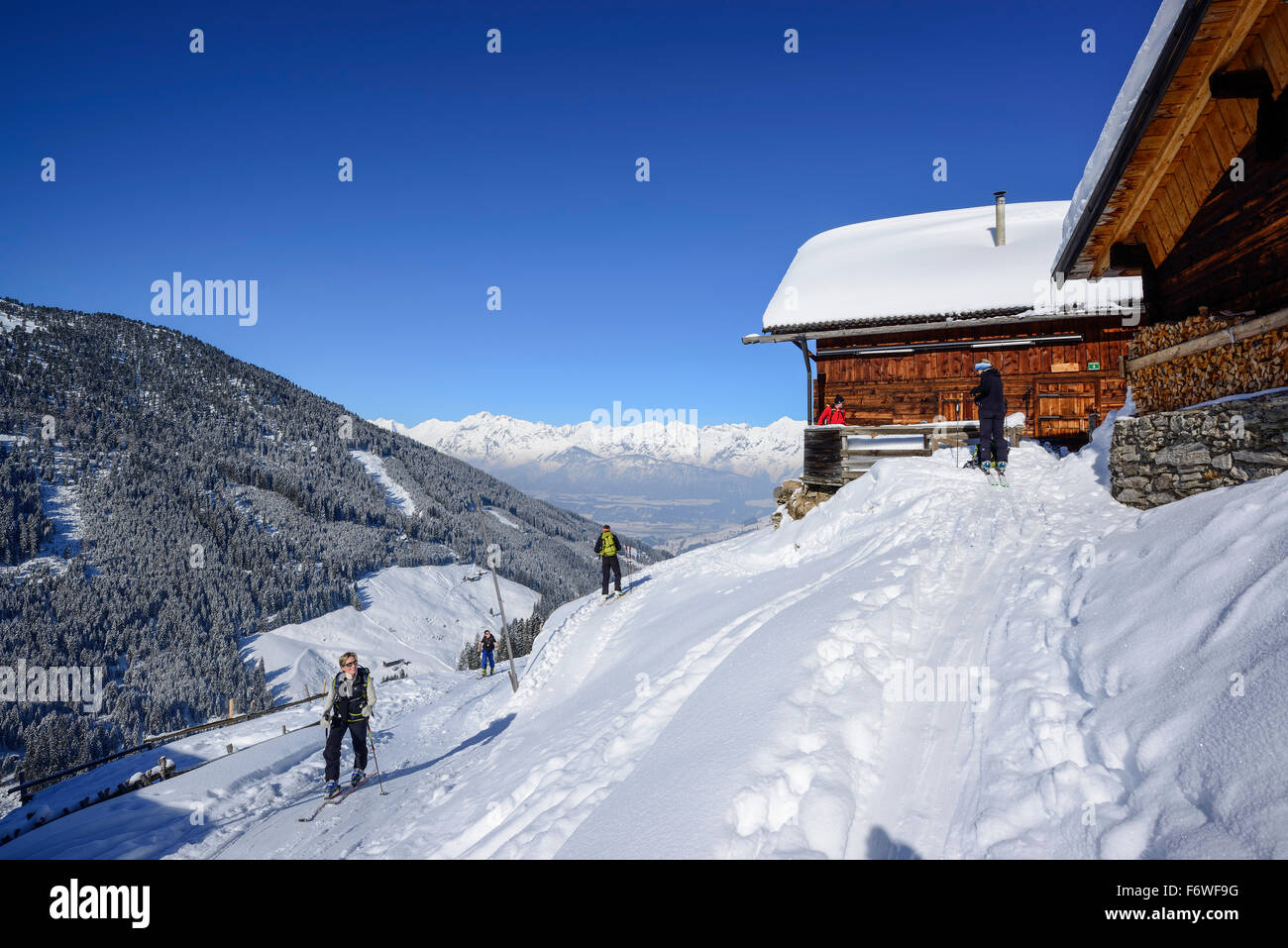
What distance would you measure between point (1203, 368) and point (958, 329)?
1062 centimetres

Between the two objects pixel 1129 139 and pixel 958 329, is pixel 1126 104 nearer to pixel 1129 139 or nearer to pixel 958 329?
pixel 1129 139

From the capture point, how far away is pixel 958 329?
16797mm

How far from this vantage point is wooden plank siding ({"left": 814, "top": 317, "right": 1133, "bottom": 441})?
16078mm

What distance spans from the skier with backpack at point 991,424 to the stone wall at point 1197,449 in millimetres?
3113

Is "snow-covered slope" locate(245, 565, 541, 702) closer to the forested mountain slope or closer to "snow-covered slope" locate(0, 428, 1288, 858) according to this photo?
the forested mountain slope

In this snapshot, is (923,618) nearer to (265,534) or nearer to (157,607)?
(157,607)

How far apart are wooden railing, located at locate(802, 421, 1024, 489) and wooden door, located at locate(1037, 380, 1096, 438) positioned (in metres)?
2.40

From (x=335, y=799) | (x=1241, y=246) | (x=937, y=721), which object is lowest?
(x=335, y=799)

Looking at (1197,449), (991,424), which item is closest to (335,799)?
(1197,449)

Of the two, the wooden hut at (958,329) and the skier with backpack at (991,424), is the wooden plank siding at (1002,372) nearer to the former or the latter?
the wooden hut at (958,329)

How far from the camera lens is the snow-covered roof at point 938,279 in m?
15.6

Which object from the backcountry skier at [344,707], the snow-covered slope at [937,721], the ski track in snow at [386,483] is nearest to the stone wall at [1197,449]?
the snow-covered slope at [937,721]

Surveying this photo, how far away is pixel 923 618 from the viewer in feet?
21.4

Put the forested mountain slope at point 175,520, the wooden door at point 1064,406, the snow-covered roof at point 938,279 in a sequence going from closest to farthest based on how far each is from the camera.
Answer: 1. the snow-covered roof at point 938,279
2. the wooden door at point 1064,406
3. the forested mountain slope at point 175,520
